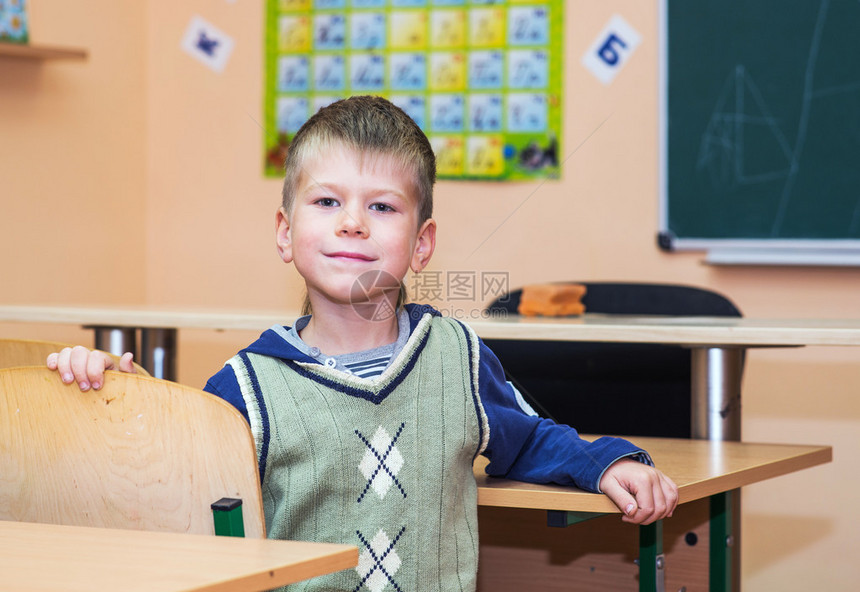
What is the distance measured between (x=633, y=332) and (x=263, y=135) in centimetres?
188

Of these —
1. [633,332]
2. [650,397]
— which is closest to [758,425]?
[650,397]

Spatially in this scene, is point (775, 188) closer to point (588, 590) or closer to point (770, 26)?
point (770, 26)

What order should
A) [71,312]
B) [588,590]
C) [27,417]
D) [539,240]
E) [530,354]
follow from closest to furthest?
[27,417] < [588,590] < [71,312] < [530,354] < [539,240]

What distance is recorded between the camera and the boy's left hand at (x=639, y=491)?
3.36ft

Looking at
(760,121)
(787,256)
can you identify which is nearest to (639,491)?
(787,256)

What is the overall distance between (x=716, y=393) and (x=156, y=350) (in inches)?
42.4

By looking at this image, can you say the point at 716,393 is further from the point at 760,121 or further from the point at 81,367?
the point at 760,121

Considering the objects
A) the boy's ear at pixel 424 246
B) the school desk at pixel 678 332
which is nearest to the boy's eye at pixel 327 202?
the boy's ear at pixel 424 246

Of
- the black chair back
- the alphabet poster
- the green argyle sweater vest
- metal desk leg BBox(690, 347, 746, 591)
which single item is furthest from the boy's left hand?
the alphabet poster

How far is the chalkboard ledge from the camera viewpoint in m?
2.47

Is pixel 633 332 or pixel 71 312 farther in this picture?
pixel 71 312

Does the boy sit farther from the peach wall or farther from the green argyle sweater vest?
the peach wall

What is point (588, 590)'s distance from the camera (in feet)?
4.75

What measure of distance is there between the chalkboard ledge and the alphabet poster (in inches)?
19.9
